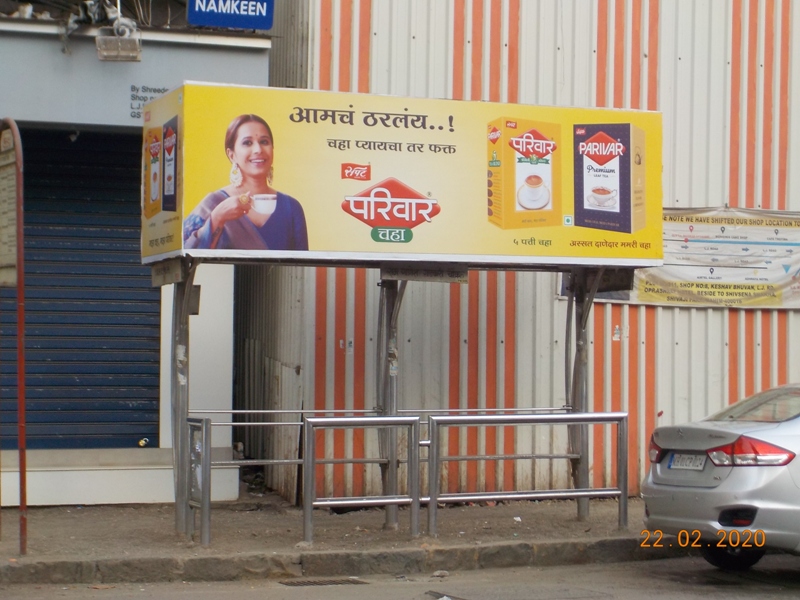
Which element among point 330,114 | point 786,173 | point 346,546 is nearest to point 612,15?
point 786,173

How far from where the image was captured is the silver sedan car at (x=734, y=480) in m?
6.90

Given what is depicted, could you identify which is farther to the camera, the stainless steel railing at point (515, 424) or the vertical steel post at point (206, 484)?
the stainless steel railing at point (515, 424)

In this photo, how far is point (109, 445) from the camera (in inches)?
417

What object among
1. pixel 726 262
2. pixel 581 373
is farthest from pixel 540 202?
pixel 726 262

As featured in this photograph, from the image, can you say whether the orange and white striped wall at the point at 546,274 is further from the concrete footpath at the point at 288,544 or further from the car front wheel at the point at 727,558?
the car front wheel at the point at 727,558

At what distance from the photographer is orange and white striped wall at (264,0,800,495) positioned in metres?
10.5

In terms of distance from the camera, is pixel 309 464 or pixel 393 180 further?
pixel 393 180

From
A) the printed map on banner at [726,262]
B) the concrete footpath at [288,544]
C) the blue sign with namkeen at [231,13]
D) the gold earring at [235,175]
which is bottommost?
the concrete footpath at [288,544]

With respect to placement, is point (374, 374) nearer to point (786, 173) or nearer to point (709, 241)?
point (709, 241)

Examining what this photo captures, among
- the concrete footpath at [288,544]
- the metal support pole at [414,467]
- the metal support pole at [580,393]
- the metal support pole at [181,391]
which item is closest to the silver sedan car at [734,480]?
the concrete footpath at [288,544]

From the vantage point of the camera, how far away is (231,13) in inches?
404

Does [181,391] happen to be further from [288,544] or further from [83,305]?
[83,305]

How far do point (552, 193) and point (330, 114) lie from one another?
6.48 ft

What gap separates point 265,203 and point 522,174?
7.10ft
